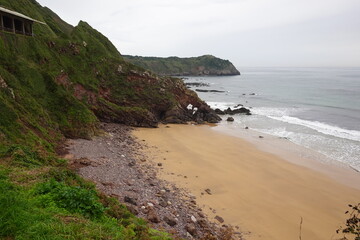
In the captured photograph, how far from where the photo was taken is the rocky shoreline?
13.1 m

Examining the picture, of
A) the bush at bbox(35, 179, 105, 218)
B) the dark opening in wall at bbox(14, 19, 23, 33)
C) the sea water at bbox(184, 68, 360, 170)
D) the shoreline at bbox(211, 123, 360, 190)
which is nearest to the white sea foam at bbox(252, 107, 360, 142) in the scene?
the sea water at bbox(184, 68, 360, 170)

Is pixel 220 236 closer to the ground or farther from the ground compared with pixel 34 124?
closer to the ground

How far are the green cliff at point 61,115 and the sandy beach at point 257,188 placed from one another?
291 inches

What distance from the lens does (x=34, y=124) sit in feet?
66.1

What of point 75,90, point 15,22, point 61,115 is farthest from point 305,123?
point 15,22

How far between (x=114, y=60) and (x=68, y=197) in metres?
34.6

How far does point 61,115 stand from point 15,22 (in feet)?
48.6

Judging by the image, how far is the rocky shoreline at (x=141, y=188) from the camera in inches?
517

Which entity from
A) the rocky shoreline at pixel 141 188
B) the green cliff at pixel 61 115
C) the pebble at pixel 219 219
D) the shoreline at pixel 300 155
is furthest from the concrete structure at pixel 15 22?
the pebble at pixel 219 219

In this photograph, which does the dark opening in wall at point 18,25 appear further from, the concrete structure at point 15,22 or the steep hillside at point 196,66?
the steep hillside at point 196,66

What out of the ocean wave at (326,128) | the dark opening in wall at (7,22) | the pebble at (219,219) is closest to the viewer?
the pebble at (219,219)

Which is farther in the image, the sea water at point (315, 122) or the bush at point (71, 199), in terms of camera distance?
the sea water at point (315, 122)

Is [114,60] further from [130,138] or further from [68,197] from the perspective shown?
[68,197]

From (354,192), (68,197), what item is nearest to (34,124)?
(68,197)
